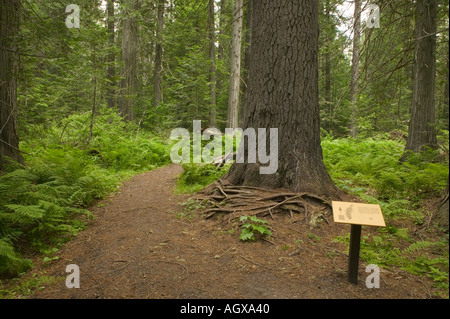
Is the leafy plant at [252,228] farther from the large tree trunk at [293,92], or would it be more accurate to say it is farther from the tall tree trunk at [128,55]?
the tall tree trunk at [128,55]

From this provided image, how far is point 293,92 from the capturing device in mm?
4668

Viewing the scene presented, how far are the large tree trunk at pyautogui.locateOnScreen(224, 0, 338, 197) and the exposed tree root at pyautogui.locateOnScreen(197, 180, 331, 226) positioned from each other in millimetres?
187

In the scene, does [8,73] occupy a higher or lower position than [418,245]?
higher

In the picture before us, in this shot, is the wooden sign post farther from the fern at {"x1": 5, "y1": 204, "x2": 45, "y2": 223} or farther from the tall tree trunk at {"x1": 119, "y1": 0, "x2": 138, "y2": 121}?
the tall tree trunk at {"x1": 119, "y1": 0, "x2": 138, "y2": 121}

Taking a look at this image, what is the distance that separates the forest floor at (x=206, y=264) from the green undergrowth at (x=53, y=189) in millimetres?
319

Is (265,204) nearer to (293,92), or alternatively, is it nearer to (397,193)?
(293,92)

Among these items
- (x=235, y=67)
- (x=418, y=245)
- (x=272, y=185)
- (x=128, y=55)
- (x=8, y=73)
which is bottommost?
(x=418, y=245)

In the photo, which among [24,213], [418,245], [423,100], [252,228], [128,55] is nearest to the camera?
[418,245]

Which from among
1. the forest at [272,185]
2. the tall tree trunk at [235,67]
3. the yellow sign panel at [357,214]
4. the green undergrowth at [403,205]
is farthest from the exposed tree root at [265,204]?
the tall tree trunk at [235,67]

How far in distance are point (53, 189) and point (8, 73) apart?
2.33 metres

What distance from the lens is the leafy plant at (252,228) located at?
12.4 ft

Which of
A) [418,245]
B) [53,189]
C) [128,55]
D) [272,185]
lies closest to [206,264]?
[272,185]

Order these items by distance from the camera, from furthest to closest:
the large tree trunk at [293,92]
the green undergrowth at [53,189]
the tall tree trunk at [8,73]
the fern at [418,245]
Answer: the tall tree trunk at [8,73] < the large tree trunk at [293,92] < the green undergrowth at [53,189] < the fern at [418,245]
